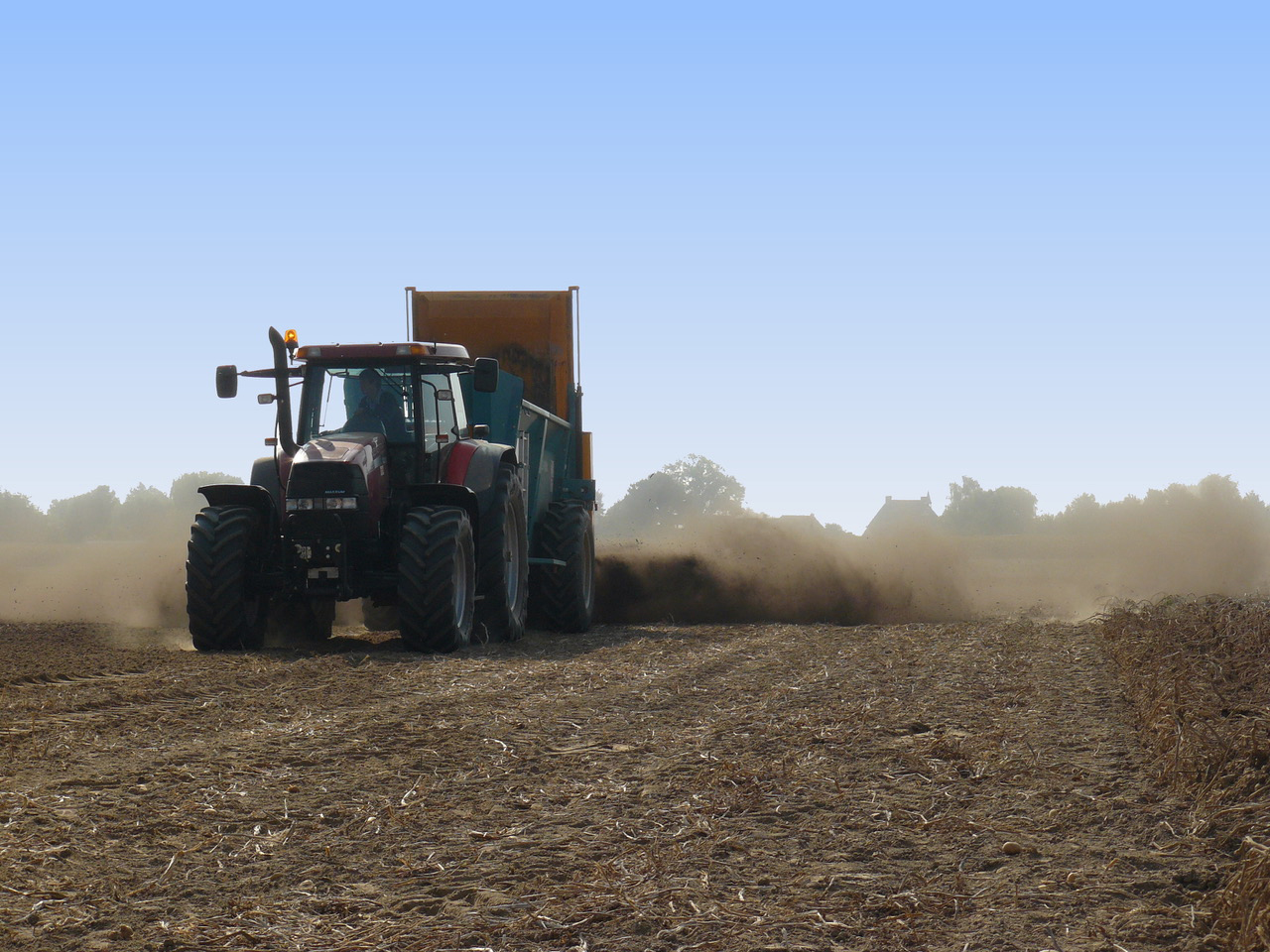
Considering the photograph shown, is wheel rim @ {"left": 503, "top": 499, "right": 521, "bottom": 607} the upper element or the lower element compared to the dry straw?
upper

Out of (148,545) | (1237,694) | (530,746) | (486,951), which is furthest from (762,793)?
(148,545)

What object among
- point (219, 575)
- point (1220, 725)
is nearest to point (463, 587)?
point (219, 575)

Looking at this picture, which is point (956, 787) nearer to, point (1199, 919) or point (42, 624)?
point (1199, 919)

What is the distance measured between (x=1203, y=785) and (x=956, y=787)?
1008 mm

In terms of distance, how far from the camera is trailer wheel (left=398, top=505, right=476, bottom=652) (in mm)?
11172

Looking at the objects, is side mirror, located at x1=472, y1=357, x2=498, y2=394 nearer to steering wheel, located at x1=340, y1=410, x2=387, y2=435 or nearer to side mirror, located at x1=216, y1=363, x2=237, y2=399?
steering wheel, located at x1=340, y1=410, x2=387, y2=435

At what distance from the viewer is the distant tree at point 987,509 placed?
78.9 metres

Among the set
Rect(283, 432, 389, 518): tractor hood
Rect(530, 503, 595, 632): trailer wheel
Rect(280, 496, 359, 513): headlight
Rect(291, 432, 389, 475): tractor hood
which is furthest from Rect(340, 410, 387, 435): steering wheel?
Rect(530, 503, 595, 632): trailer wheel

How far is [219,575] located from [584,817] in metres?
7.01

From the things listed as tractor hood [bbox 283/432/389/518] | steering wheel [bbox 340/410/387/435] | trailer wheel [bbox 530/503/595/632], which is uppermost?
steering wheel [bbox 340/410/387/435]

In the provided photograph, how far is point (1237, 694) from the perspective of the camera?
7.96 metres

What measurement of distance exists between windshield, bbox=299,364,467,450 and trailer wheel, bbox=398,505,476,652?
3.95ft

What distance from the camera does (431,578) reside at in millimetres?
11164

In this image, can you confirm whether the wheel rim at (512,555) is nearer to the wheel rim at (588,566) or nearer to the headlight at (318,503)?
the headlight at (318,503)
